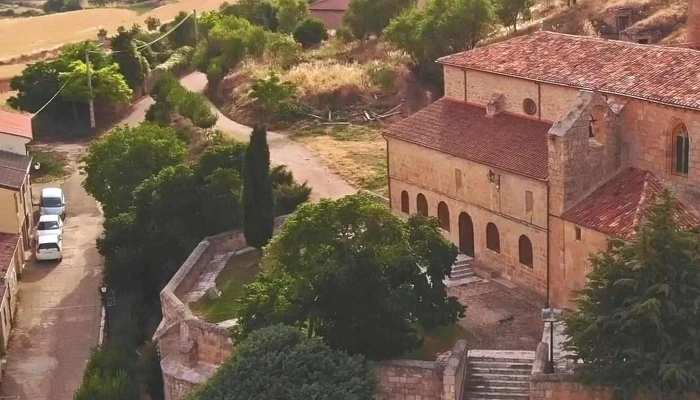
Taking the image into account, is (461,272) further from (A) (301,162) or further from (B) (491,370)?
(A) (301,162)

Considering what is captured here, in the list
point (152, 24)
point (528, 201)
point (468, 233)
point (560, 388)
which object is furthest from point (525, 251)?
point (152, 24)

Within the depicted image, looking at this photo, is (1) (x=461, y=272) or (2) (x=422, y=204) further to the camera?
(2) (x=422, y=204)

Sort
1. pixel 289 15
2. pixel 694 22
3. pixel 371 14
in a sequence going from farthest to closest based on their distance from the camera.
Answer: pixel 289 15 → pixel 371 14 → pixel 694 22

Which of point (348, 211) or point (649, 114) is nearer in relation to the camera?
point (348, 211)

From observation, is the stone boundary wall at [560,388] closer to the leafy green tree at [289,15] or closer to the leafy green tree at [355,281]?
the leafy green tree at [355,281]

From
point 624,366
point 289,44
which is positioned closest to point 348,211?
point 624,366

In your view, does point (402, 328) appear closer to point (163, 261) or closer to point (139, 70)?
point (163, 261)

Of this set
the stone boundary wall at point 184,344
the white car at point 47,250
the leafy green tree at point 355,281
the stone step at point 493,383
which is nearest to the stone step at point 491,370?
Answer: the stone step at point 493,383

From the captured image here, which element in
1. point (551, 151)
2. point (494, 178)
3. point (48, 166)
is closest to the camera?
point (551, 151)
